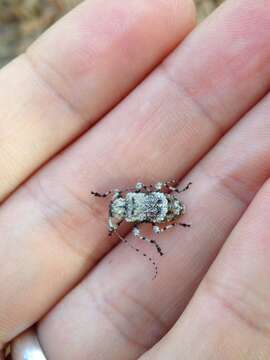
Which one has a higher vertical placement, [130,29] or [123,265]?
[130,29]

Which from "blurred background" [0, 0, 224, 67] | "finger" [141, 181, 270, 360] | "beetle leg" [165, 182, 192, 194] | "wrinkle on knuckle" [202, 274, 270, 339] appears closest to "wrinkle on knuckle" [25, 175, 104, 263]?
"beetle leg" [165, 182, 192, 194]

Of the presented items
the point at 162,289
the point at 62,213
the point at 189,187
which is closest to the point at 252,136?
the point at 189,187

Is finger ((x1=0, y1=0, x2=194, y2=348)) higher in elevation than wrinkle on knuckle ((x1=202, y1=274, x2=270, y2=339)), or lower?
higher

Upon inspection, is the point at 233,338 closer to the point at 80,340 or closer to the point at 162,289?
the point at 162,289

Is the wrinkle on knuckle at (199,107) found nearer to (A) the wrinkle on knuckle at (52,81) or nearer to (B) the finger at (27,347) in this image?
(A) the wrinkle on knuckle at (52,81)

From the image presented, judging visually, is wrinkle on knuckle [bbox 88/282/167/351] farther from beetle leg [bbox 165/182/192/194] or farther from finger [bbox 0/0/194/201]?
finger [bbox 0/0/194/201]

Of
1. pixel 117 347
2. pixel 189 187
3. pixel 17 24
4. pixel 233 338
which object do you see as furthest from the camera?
pixel 17 24
